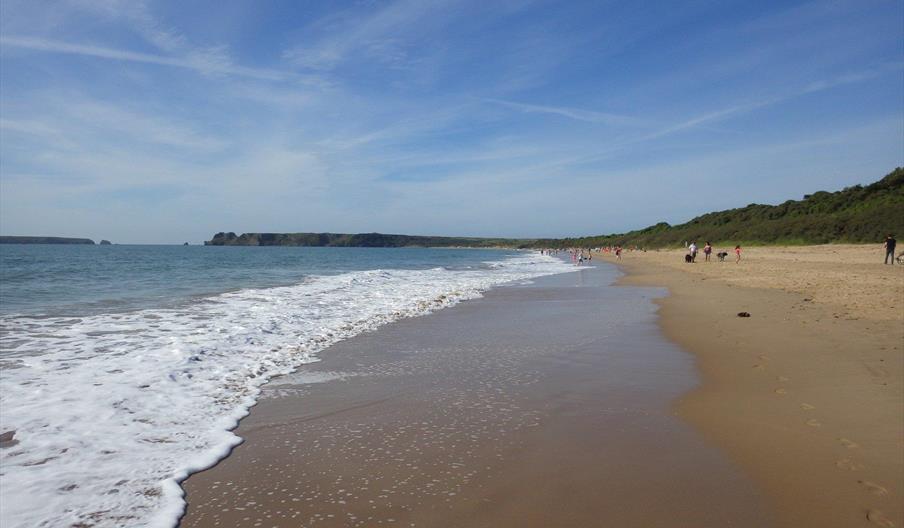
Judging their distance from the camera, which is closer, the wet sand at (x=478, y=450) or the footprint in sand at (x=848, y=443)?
the wet sand at (x=478, y=450)

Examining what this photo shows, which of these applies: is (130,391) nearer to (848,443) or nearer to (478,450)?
(478,450)

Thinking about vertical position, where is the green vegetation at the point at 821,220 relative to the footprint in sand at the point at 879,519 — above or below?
above

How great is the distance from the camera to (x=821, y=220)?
49.9 meters

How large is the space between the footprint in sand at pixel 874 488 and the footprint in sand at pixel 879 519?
30cm

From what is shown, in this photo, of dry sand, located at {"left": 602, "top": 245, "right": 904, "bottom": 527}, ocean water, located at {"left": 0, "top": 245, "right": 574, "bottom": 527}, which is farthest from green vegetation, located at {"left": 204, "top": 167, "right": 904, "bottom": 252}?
ocean water, located at {"left": 0, "top": 245, "right": 574, "bottom": 527}

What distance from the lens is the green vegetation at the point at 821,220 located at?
43938 millimetres

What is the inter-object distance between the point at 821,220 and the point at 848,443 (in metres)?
55.9

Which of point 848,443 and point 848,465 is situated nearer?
point 848,465

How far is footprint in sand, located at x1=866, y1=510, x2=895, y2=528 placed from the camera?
126 inches

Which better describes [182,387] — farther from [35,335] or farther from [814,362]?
[814,362]

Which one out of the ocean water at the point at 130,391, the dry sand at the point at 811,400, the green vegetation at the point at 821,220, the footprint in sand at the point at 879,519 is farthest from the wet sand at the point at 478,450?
the green vegetation at the point at 821,220

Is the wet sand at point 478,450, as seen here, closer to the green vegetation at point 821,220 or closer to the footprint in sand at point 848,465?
the footprint in sand at point 848,465

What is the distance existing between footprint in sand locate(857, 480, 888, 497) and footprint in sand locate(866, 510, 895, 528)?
0.30 m

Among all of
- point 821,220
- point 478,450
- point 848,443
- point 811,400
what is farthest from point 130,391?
point 821,220
